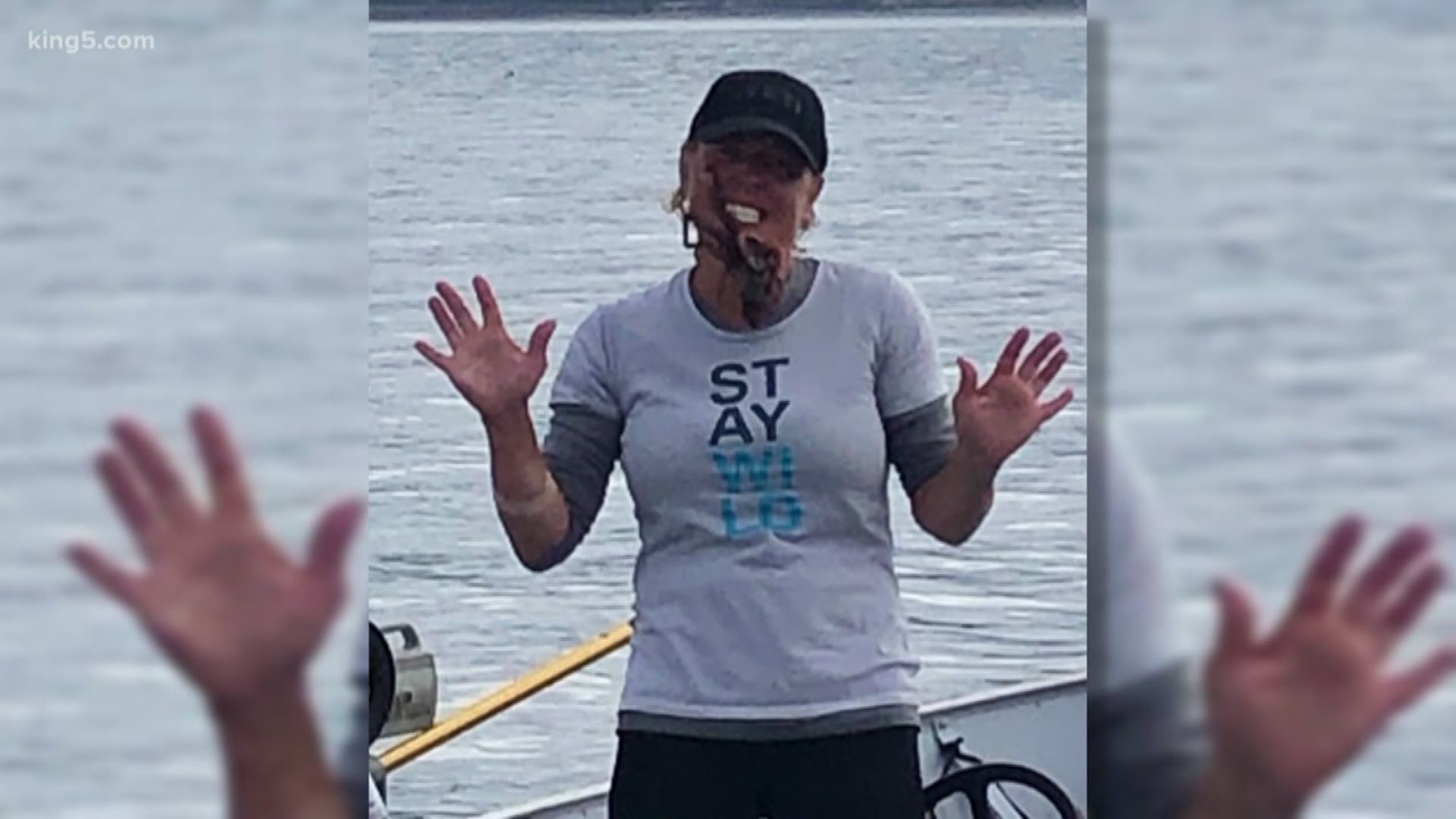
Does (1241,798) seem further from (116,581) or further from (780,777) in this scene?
(780,777)

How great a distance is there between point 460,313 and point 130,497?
37.4 inches

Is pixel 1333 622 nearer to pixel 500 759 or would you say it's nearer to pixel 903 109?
pixel 500 759

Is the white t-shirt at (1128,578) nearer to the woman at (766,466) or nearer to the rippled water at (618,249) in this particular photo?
the woman at (766,466)

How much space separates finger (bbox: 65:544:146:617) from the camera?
3.70 ft

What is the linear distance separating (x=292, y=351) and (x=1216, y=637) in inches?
16.5

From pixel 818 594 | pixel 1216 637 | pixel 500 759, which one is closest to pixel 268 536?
pixel 1216 637

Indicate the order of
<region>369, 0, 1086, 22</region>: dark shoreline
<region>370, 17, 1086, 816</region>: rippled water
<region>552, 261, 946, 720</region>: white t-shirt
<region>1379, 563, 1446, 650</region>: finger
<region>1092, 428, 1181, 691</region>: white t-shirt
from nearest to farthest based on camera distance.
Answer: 1. <region>1379, 563, 1446, 650</region>: finger
2. <region>1092, 428, 1181, 691</region>: white t-shirt
3. <region>552, 261, 946, 720</region>: white t-shirt
4. <region>369, 0, 1086, 22</region>: dark shoreline
5. <region>370, 17, 1086, 816</region>: rippled water

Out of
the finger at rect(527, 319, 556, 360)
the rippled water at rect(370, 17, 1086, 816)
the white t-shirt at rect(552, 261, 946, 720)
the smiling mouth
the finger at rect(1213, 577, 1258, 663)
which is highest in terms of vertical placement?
the rippled water at rect(370, 17, 1086, 816)

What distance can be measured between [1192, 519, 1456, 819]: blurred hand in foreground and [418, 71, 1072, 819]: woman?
0.92 meters

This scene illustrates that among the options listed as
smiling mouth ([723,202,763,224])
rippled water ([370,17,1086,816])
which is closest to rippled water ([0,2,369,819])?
smiling mouth ([723,202,763,224])

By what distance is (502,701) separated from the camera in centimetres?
331

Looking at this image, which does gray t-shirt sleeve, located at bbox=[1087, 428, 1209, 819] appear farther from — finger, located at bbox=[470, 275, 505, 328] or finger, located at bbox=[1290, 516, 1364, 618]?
finger, located at bbox=[470, 275, 505, 328]

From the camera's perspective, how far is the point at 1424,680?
110 cm

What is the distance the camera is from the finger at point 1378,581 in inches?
42.8
